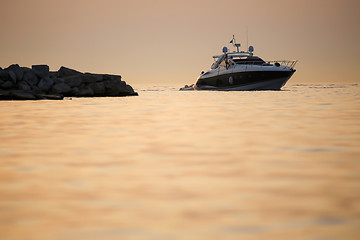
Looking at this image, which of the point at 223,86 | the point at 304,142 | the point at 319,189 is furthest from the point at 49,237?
the point at 223,86

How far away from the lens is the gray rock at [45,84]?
125 ft

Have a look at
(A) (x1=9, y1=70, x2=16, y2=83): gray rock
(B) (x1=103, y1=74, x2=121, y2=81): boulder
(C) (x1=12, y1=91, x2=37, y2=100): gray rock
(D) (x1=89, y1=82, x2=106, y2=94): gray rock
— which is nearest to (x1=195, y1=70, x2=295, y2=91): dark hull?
(B) (x1=103, y1=74, x2=121, y2=81): boulder

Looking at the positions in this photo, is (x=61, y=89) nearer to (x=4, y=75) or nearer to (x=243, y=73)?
(x=4, y=75)

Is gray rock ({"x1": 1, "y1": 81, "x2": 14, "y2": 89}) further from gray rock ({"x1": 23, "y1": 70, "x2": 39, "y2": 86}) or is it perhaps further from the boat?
the boat

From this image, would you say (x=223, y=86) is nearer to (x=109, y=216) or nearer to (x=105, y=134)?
(x=105, y=134)

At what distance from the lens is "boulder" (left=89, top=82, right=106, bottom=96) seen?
4238cm

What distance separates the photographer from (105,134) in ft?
31.3

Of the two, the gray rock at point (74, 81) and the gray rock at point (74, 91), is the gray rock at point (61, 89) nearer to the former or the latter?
the gray rock at point (74, 91)

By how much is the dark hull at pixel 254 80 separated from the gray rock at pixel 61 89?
25.4 meters

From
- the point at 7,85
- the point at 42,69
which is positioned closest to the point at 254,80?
the point at 42,69

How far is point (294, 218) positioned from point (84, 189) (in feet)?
7.31

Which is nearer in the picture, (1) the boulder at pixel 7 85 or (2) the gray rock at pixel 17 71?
(1) the boulder at pixel 7 85

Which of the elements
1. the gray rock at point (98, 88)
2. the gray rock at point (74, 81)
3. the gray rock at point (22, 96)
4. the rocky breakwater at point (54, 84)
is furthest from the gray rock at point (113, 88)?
the gray rock at point (22, 96)

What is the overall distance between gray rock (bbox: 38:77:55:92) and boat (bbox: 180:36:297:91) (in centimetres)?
2700
